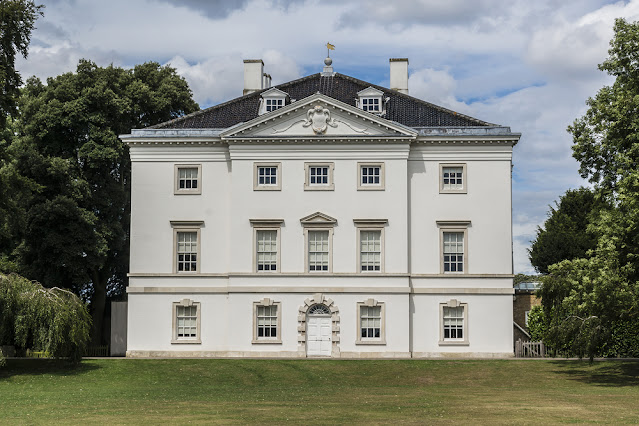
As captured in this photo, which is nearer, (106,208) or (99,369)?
(99,369)

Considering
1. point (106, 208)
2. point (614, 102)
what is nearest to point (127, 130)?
point (106, 208)

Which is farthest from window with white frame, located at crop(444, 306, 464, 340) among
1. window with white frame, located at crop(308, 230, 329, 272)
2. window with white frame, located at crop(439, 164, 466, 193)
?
window with white frame, located at crop(308, 230, 329, 272)

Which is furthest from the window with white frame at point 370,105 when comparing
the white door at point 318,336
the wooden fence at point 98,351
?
the wooden fence at point 98,351

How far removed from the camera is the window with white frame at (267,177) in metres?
43.2

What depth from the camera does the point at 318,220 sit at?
42.8 meters

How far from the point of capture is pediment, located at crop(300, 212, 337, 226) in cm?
4278

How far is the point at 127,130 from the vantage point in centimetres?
5241

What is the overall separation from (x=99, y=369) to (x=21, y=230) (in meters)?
9.00

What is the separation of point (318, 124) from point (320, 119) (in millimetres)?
251

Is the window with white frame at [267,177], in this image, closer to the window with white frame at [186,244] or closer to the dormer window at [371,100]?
the window with white frame at [186,244]

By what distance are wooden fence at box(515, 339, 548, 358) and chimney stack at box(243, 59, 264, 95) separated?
62.2 feet

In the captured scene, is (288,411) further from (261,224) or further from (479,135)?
(479,135)

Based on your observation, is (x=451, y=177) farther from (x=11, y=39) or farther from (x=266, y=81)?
(x=11, y=39)

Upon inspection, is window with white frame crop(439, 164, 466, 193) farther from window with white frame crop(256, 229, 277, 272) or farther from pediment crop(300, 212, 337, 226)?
window with white frame crop(256, 229, 277, 272)
